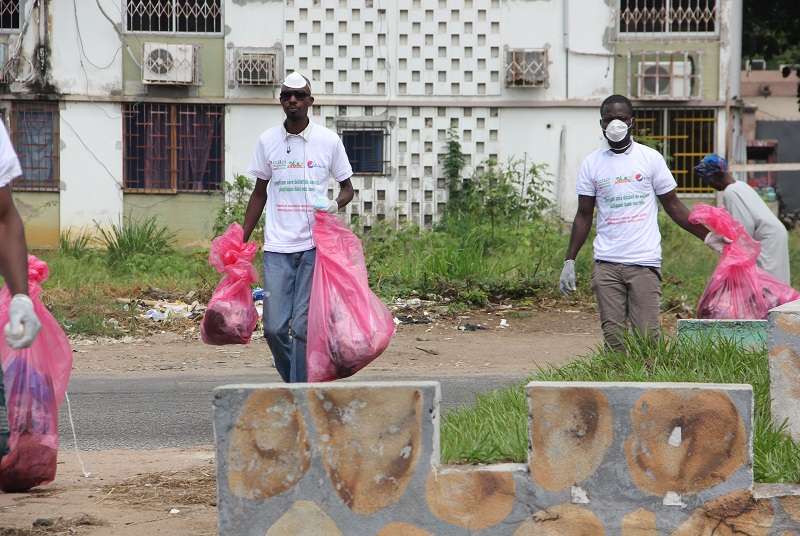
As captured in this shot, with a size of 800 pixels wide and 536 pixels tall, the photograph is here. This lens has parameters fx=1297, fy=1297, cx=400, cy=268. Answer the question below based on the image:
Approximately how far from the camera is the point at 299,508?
14.6 feet

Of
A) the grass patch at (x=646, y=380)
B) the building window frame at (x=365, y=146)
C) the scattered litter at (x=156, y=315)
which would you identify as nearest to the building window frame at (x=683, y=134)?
the building window frame at (x=365, y=146)

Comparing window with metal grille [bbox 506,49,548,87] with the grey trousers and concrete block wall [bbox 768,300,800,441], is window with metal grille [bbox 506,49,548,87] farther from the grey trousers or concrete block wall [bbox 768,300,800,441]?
concrete block wall [bbox 768,300,800,441]

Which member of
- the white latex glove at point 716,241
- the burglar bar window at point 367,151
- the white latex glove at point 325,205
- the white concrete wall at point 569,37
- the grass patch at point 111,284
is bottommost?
the grass patch at point 111,284

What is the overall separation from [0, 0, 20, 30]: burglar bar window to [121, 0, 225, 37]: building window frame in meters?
1.50

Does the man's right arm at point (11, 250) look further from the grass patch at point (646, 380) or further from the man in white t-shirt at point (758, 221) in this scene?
the man in white t-shirt at point (758, 221)

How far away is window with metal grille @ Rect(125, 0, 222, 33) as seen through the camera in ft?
58.7

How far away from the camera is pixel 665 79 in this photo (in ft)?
59.1

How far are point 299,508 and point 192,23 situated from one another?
1441cm

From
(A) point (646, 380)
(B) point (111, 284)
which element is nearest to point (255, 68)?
(B) point (111, 284)

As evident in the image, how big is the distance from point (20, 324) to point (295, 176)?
2.71 m

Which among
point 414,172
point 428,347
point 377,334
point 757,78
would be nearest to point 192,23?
point 414,172

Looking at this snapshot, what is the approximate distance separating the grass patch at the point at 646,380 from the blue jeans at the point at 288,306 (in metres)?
0.90

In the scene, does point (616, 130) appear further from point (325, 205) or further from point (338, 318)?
point (338, 318)

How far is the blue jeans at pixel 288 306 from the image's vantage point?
673cm
